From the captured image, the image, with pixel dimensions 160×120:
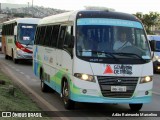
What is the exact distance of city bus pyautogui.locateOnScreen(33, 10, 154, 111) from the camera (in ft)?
32.5

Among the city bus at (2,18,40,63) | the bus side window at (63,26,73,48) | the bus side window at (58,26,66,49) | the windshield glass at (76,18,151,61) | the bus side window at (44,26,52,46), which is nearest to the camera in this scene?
the windshield glass at (76,18,151,61)

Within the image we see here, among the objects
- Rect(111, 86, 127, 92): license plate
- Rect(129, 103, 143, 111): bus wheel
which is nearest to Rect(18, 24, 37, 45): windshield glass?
Rect(129, 103, 143, 111): bus wheel

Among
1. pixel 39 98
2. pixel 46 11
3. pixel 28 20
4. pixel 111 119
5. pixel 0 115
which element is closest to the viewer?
pixel 0 115

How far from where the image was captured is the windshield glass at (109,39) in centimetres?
1019

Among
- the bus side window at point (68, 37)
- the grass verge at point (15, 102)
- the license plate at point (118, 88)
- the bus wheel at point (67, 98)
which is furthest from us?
the bus wheel at point (67, 98)

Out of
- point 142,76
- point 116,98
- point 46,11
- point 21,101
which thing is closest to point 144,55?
point 142,76

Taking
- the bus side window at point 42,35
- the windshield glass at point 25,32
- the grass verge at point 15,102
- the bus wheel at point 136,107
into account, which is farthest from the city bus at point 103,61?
the windshield glass at point 25,32

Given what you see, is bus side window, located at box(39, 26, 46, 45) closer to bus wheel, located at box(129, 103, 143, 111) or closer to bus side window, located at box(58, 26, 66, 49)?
bus side window, located at box(58, 26, 66, 49)

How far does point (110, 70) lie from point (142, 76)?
0.83 metres

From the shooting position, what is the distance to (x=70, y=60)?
10391mm

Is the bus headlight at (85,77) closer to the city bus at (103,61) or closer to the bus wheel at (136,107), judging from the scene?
the city bus at (103,61)

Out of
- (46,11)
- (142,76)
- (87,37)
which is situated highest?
(87,37)

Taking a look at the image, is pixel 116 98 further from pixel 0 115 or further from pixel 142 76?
pixel 0 115

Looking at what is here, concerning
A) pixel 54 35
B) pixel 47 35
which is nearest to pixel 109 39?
pixel 54 35
